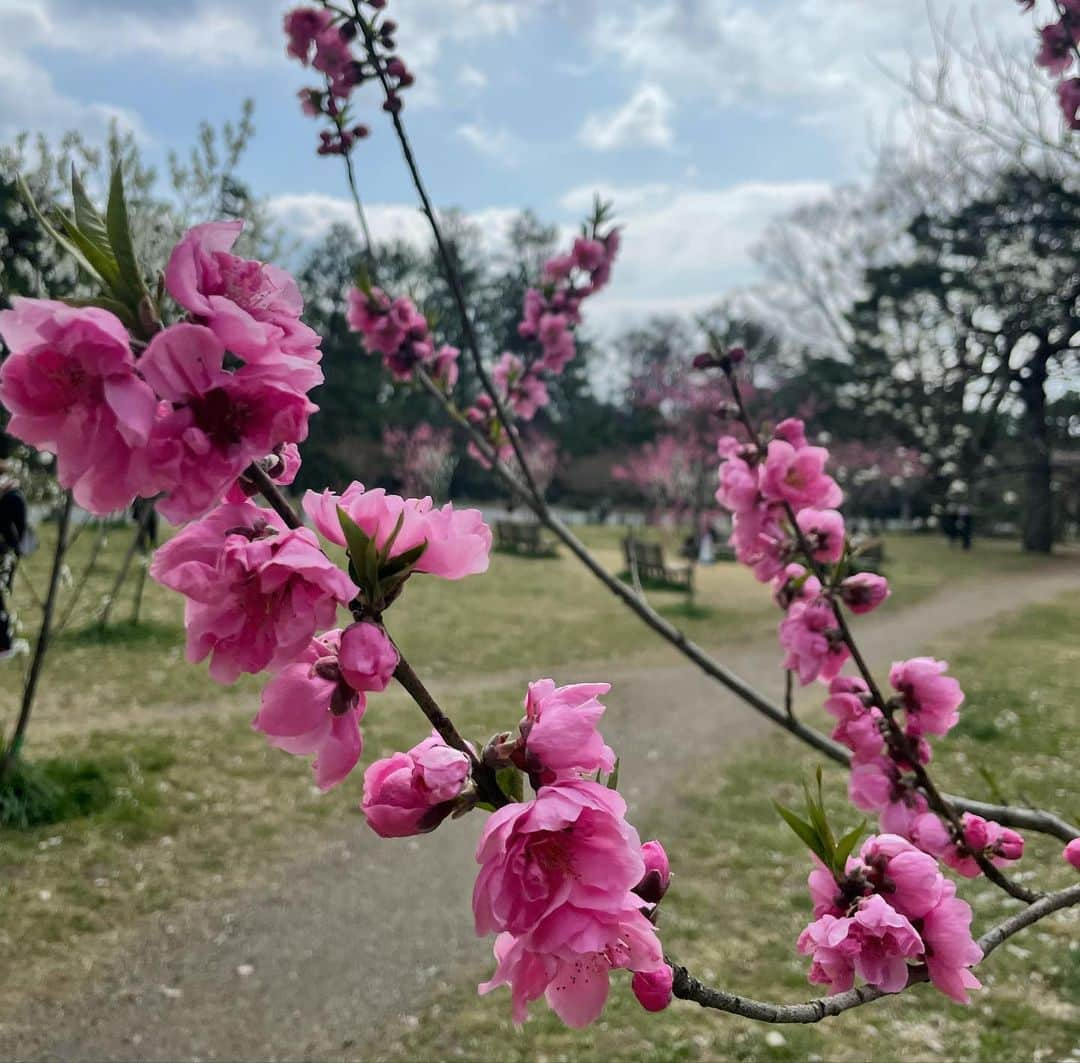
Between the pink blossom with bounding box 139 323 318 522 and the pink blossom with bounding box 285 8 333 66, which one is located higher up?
the pink blossom with bounding box 285 8 333 66

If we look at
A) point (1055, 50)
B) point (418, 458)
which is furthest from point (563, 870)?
point (418, 458)

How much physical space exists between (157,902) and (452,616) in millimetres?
7557

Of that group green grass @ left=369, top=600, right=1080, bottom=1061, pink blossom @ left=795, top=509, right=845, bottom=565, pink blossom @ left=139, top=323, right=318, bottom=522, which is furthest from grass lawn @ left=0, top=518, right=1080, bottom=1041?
pink blossom @ left=139, top=323, right=318, bottom=522

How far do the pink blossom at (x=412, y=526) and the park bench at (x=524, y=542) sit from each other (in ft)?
59.0

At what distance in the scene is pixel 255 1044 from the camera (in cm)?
324

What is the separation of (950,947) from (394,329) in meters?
2.85

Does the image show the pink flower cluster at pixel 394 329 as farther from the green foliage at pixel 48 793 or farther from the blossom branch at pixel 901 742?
the green foliage at pixel 48 793

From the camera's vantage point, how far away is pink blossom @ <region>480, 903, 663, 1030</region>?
28.4 inches

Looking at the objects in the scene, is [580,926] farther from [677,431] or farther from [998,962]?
[677,431]

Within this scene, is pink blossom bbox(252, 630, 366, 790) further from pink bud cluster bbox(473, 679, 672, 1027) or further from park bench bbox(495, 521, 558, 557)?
park bench bbox(495, 521, 558, 557)

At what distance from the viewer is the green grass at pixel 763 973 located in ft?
10.7

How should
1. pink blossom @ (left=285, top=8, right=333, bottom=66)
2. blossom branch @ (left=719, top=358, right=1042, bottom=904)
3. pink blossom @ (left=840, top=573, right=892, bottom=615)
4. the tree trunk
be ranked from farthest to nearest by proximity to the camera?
the tree trunk
pink blossom @ (left=285, top=8, right=333, bottom=66)
pink blossom @ (left=840, top=573, right=892, bottom=615)
blossom branch @ (left=719, top=358, right=1042, bottom=904)

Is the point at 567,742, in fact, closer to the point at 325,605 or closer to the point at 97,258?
the point at 325,605

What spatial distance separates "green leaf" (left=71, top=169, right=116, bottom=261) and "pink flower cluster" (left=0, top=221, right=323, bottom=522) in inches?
2.9
